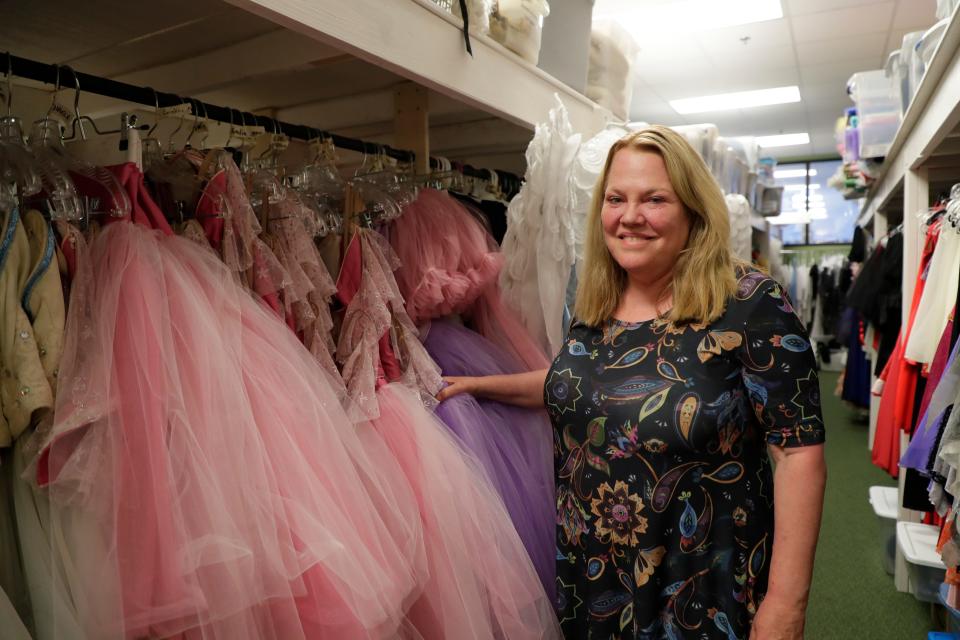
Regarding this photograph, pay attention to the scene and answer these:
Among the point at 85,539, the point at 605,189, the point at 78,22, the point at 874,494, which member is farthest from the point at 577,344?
the point at 874,494

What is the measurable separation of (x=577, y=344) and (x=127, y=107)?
1.42 metres

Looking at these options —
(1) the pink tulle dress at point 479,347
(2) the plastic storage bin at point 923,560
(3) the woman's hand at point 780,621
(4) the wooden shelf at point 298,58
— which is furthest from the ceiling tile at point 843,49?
(3) the woman's hand at point 780,621

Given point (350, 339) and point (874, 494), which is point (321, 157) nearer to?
point (350, 339)

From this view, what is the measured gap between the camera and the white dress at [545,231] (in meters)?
1.58

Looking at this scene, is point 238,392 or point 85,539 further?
point 238,392

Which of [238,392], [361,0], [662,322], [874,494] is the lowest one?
[874,494]

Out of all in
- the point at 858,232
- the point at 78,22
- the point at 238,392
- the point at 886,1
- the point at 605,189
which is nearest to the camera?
the point at 238,392

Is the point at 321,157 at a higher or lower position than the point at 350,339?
higher

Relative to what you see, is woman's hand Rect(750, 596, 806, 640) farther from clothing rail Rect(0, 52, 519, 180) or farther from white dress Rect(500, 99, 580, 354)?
clothing rail Rect(0, 52, 519, 180)

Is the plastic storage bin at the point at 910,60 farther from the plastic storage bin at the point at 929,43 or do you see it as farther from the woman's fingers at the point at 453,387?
the woman's fingers at the point at 453,387

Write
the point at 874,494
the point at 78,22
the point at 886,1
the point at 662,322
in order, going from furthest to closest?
the point at 886,1 < the point at 874,494 < the point at 78,22 < the point at 662,322

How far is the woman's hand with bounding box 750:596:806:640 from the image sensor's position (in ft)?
3.76

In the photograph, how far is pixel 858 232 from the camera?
6172 mm

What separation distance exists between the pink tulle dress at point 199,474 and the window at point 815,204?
34.3 feet
